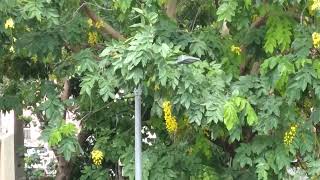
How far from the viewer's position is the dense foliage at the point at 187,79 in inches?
182

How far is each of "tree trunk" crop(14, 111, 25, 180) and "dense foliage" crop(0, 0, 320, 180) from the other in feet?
11.5

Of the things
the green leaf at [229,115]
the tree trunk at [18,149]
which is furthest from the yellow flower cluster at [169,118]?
the tree trunk at [18,149]

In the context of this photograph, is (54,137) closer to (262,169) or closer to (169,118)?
(169,118)

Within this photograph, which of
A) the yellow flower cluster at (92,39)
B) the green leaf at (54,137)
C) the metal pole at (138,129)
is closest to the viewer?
the metal pole at (138,129)

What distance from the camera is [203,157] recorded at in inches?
237

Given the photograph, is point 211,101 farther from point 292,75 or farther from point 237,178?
point 237,178

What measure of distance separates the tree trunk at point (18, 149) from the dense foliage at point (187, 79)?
138 inches

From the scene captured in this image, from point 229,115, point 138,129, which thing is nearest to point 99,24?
point 138,129

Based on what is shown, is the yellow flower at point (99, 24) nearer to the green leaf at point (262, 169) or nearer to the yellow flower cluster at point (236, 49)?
the yellow flower cluster at point (236, 49)

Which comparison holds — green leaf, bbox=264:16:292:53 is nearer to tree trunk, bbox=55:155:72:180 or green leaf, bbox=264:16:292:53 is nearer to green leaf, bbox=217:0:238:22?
green leaf, bbox=217:0:238:22

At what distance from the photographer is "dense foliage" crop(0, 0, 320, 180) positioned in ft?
15.1

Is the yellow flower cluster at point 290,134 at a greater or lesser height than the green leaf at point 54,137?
lesser

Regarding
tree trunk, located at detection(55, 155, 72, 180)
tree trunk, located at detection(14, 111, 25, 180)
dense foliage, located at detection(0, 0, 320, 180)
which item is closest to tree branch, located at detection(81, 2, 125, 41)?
dense foliage, located at detection(0, 0, 320, 180)

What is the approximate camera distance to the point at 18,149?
9.88 meters
